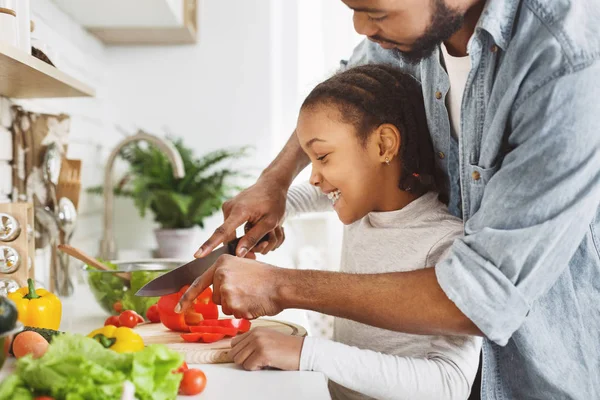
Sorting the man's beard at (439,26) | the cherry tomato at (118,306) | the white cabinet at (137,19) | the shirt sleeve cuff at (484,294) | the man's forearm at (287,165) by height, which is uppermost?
the white cabinet at (137,19)

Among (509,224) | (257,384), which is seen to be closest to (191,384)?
(257,384)

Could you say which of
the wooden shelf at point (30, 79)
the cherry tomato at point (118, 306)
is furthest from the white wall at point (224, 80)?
the cherry tomato at point (118, 306)

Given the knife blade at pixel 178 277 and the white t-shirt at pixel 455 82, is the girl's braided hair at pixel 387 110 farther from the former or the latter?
the knife blade at pixel 178 277

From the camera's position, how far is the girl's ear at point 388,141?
4.23ft

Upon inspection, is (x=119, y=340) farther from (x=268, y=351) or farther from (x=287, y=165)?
(x=287, y=165)

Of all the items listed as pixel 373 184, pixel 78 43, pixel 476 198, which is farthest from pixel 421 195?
pixel 78 43

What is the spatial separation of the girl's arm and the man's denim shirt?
0.12 metres

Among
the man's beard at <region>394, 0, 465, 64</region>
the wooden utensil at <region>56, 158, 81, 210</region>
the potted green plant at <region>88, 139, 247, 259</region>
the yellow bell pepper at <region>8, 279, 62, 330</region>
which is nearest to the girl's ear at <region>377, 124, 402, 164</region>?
the man's beard at <region>394, 0, 465, 64</region>

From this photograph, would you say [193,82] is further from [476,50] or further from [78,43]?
[476,50]

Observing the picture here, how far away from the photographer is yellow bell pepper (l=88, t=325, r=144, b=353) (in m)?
0.94

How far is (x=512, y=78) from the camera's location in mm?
986

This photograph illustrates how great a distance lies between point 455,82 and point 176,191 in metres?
1.66

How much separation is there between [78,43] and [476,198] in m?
1.79

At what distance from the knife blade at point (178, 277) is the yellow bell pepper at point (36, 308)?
156 millimetres
